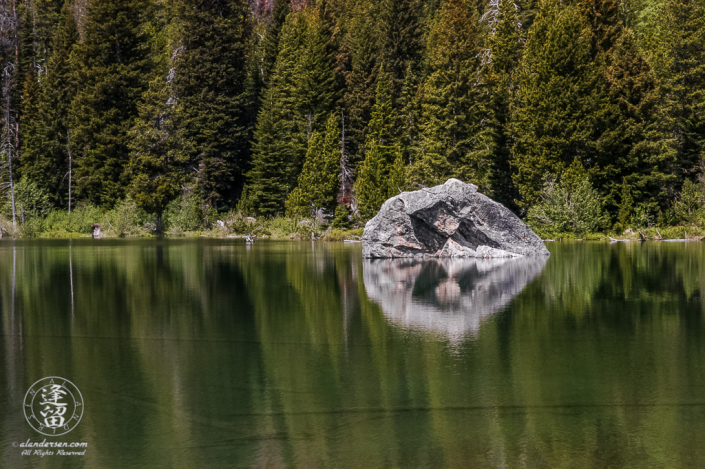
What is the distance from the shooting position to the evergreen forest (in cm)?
3941

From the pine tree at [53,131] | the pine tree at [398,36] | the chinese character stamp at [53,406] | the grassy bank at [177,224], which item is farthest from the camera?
the pine tree at [53,131]

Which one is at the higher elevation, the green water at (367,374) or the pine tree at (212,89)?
the pine tree at (212,89)

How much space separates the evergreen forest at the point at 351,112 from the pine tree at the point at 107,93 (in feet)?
0.57

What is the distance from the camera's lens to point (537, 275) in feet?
53.9

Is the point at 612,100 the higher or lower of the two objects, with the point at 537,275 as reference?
higher

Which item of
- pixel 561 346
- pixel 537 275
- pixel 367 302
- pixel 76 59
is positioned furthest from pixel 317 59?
pixel 561 346

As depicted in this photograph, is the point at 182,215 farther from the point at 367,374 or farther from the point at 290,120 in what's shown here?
the point at 367,374

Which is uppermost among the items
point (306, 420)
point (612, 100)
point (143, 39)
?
point (143, 39)

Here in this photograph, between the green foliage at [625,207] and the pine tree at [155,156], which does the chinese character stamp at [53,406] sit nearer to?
the green foliage at [625,207]

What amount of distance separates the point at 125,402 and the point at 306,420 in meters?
1.66

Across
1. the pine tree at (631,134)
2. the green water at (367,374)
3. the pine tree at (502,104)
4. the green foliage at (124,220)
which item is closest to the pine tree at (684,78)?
the pine tree at (631,134)

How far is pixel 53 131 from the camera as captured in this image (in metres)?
57.4

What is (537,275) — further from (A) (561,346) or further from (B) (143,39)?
(B) (143,39)

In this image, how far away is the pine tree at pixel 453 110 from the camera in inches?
1667
